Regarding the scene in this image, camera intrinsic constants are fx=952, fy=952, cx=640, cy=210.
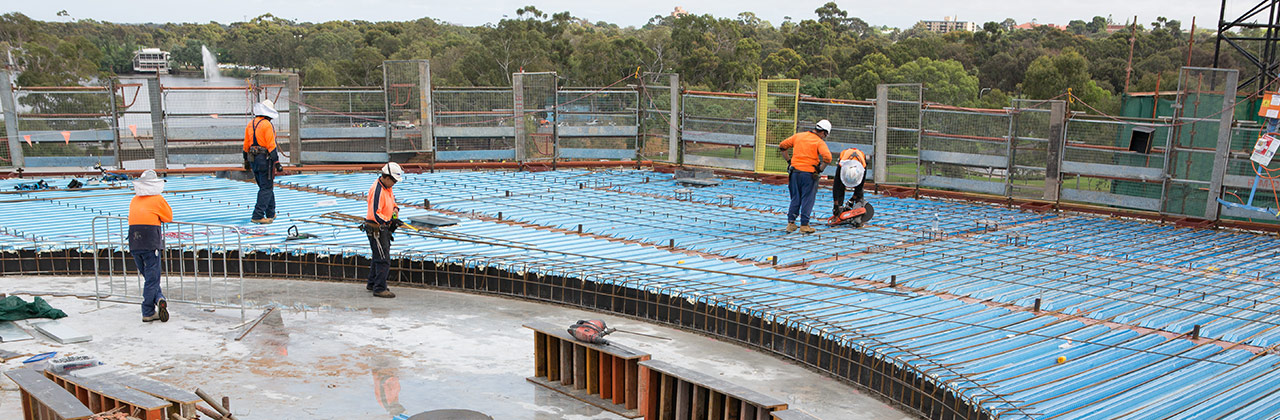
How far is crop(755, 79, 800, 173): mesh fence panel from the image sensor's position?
18.1 m

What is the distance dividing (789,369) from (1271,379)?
3.64m

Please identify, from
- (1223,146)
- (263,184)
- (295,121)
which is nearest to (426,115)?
(295,121)

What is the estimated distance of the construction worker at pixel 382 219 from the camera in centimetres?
1030

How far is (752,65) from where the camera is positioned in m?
63.4

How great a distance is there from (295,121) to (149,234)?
1063 cm

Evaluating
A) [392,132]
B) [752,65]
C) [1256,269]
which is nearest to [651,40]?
[752,65]

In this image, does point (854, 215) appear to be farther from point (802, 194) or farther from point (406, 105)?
point (406, 105)

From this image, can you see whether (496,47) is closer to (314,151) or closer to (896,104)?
(314,151)

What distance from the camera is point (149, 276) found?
9.22 metres

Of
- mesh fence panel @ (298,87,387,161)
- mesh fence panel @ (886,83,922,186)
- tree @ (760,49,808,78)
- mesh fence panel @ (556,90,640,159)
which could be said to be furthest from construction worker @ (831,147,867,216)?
tree @ (760,49,808,78)

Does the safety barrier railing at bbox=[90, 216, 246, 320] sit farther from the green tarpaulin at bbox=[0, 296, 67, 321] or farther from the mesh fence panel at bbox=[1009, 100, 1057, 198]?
the mesh fence panel at bbox=[1009, 100, 1057, 198]

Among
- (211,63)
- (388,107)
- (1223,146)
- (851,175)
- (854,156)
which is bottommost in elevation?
(851,175)

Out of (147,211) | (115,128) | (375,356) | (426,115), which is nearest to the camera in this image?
(375,356)

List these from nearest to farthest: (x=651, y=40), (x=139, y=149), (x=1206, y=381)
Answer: (x=1206, y=381), (x=139, y=149), (x=651, y=40)
